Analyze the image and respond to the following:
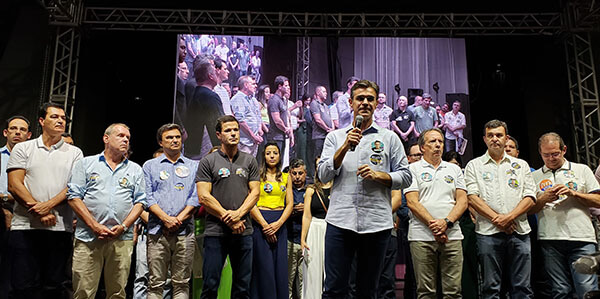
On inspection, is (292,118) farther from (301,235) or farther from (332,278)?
(332,278)

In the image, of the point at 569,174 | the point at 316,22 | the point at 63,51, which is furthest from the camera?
Result: the point at 316,22

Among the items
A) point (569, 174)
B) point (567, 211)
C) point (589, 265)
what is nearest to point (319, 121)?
point (569, 174)

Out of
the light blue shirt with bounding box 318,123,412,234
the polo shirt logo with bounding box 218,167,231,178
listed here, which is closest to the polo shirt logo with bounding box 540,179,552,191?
the light blue shirt with bounding box 318,123,412,234

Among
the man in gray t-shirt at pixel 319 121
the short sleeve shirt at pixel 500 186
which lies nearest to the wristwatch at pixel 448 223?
the short sleeve shirt at pixel 500 186

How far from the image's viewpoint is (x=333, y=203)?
2.47 meters

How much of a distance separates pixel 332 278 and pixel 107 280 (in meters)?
1.89

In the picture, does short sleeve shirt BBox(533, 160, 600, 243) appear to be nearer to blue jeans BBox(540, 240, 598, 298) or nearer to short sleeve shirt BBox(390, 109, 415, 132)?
blue jeans BBox(540, 240, 598, 298)

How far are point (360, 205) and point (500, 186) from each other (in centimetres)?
181

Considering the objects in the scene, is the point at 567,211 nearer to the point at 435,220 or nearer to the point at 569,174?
the point at 569,174

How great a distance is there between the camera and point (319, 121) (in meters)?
7.11

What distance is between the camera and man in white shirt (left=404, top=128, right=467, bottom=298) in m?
3.48

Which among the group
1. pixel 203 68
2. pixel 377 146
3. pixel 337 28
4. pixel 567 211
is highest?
pixel 337 28

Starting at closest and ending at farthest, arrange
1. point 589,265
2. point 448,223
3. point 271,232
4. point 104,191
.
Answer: point 589,265
point 104,191
point 448,223
point 271,232

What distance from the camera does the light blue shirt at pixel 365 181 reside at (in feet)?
7.72
